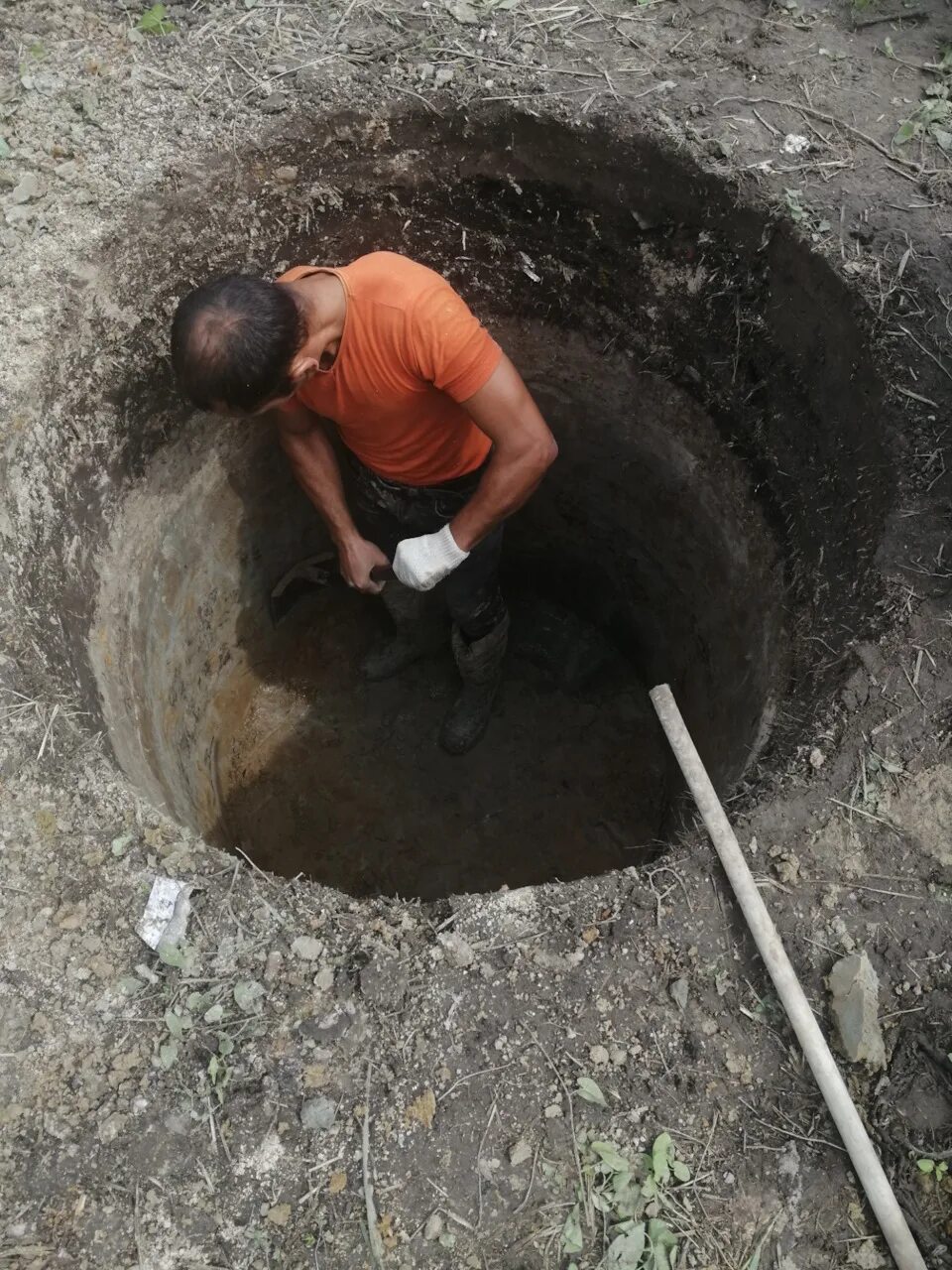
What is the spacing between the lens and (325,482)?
2918 mm

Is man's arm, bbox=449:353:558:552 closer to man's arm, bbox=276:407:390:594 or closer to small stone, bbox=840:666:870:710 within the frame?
man's arm, bbox=276:407:390:594

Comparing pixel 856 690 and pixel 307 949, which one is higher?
pixel 856 690

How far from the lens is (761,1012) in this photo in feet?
5.79

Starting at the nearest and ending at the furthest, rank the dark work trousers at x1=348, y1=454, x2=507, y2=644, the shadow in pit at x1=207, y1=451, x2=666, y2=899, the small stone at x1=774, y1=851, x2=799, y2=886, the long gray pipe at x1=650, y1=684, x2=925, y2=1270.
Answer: the long gray pipe at x1=650, y1=684, x2=925, y2=1270 → the small stone at x1=774, y1=851, x2=799, y2=886 → the dark work trousers at x1=348, y1=454, x2=507, y2=644 → the shadow in pit at x1=207, y1=451, x2=666, y2=899

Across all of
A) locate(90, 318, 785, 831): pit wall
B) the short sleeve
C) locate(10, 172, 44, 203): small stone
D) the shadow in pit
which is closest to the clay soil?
locate(10, 172, 44, 203): small stone

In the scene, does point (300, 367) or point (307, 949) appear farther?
point (300, 367)

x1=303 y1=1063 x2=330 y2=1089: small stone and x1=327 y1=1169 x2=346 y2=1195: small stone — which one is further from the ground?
x1=303 y1=1063 x2=330 y2=1089: small stone

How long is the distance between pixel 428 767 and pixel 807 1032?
8.28 feet

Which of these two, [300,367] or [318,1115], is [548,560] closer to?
[300,367]

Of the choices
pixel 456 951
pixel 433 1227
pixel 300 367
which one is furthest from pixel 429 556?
pixel 433 1227

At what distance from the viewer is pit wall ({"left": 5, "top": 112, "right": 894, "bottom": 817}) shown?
8.14 ft

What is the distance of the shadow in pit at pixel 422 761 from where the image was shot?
3736mm

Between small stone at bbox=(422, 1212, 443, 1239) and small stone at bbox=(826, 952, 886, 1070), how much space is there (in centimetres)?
89

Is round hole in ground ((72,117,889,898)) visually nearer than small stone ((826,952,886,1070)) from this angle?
No
